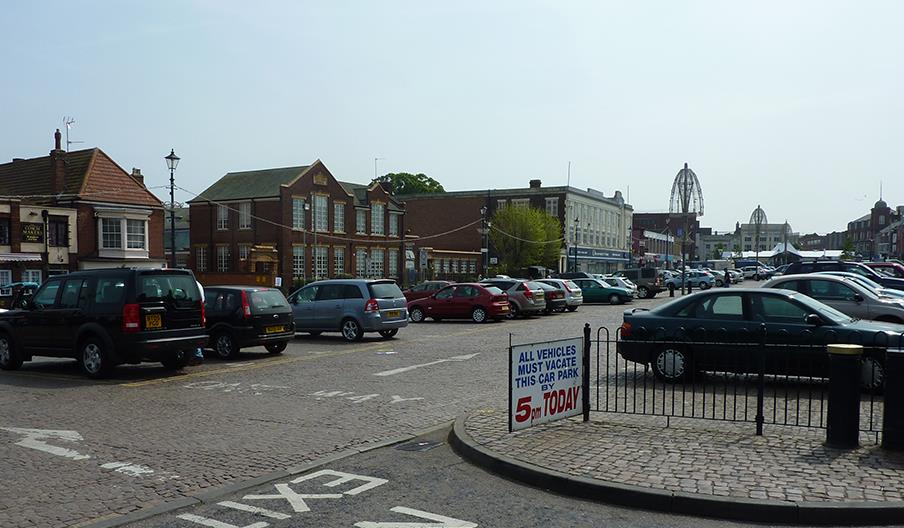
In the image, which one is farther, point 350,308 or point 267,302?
point 350,308

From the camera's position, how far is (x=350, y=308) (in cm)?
1984

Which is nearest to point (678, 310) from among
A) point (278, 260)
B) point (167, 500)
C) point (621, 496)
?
point (621, 496)

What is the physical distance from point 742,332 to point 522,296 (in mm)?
18297

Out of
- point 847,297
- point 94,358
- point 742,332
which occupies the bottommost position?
point 94,358

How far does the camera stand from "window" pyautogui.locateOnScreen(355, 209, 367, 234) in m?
60.4

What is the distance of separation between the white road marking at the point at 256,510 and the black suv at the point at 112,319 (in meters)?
7.36

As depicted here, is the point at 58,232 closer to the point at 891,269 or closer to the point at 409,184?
the point at 891,269

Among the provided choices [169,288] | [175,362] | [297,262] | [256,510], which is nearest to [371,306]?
[175,362]

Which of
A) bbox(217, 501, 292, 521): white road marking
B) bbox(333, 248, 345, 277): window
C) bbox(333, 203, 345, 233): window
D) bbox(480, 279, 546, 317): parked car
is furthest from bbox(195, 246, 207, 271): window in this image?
bbox(217, 501, 292, 521): white road marking

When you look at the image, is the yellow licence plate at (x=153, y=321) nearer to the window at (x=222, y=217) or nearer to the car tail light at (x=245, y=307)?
the car tail light at (x=245, y=307)

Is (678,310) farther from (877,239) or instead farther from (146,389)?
(877,239)

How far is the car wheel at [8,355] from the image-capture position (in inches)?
557

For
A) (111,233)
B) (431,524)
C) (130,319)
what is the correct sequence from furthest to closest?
(111,233), (130,319), (431,524)

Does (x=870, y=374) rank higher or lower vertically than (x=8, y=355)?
higher
